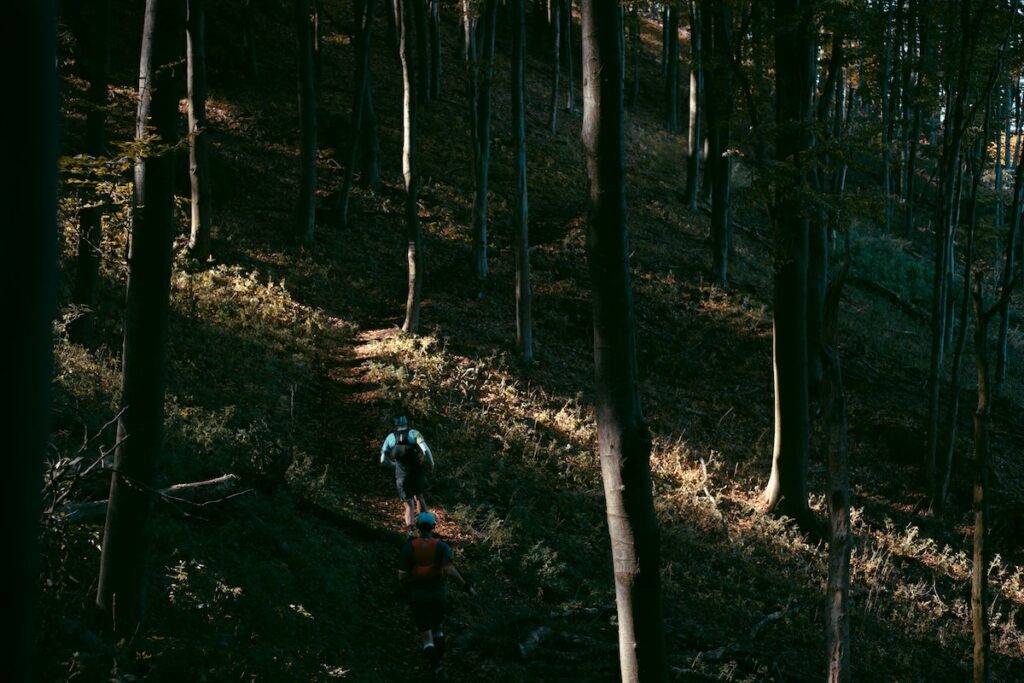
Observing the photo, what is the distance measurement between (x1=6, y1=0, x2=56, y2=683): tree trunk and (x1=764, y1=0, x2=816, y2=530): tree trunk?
12.7 metres

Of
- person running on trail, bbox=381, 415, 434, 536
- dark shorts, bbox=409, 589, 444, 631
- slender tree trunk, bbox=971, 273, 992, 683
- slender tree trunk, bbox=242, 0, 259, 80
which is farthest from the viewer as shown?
slender tree trunk, bbox=242, 0, 259, 80

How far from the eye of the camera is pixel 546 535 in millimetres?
12500

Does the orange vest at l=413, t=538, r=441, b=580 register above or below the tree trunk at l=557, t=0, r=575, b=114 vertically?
below

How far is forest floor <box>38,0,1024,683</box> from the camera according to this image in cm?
822

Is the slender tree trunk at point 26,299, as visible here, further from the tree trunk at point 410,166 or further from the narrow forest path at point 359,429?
the tree trunk at point 410,166

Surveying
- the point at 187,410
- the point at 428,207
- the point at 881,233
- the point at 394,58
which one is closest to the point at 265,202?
the point at 428,207

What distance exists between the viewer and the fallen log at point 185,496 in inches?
289

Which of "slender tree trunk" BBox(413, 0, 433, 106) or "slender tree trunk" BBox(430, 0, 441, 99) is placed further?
"slender tree trunk" BBox(430, 0, 441, 99)

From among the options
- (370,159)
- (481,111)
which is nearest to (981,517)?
(481,111)

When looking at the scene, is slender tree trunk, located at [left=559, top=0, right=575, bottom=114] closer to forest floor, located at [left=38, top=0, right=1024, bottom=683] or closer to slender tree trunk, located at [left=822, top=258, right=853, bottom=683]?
forest floor, located at [left=38, top=0, right=1024, bottom=683]

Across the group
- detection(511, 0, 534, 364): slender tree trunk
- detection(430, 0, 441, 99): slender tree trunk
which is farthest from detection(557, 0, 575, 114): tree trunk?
detection(511, 0, 534, 364): slender tree trunk

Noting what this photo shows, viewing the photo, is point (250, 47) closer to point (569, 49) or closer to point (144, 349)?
point (569, 49)

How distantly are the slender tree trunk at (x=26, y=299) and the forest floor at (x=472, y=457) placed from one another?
3.15 meters

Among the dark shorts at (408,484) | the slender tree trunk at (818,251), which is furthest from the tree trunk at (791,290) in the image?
the dark shorts at (408,484)
